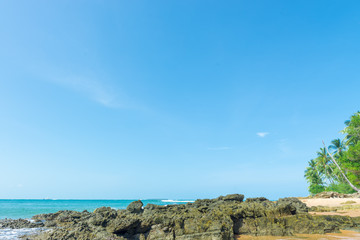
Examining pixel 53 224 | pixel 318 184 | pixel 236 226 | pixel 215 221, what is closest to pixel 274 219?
pixel 236 226

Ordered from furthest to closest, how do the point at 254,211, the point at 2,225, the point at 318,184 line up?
1. the point at 318,184
2. the point at 2,225
3. the point at 254,211

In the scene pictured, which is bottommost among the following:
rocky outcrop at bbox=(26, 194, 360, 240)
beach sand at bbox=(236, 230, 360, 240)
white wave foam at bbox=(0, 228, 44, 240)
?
white wave foam at bbox=(0, 228, 44, 240)

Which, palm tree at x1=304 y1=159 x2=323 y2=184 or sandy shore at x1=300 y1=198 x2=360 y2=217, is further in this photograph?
palm tree at x1=304 y1=159 x2=323 y2=184

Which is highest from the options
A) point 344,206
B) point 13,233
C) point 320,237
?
point 344,206

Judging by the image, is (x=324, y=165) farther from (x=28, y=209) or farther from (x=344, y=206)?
(x=28, y=209)

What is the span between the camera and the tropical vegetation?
129 ft

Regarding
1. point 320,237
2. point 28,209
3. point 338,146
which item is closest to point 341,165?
point 338,146

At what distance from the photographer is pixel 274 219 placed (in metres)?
12.5

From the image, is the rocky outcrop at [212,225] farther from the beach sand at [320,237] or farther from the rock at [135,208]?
the rock at [135,208]

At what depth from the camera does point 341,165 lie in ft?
143

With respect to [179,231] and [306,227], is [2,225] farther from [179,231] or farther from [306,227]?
[306,227]

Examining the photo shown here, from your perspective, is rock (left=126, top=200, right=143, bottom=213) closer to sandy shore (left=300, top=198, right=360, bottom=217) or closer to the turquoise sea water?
sandy shore (left=300, top=198, right=360, bottom=217)

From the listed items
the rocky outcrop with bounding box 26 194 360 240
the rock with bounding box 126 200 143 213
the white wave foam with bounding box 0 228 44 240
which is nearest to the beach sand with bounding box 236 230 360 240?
the rocky outcrop with bounding box 26 194 360 240

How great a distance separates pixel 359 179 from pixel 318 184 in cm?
2977
